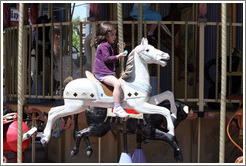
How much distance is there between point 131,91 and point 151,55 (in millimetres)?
423

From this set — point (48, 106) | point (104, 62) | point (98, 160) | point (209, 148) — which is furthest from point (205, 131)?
point (104, 62)

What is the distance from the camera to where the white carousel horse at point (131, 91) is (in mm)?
4203

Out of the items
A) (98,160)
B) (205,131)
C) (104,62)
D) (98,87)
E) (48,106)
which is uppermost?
(104,62)

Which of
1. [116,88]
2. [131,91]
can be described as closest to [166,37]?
[131,91]

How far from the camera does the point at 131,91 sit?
4215 millimetres

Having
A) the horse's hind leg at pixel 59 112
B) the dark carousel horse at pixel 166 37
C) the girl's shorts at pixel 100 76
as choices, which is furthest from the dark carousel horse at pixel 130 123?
the dark carousel horse at pixel 166 37

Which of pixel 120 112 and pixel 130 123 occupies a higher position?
pixel 120 112

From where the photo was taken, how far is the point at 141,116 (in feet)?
15.8

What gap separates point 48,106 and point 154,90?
1.65 metres

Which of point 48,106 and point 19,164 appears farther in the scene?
point 48,106

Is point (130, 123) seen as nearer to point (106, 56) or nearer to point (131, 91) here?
point (131, 91)

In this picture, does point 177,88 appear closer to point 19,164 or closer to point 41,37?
point 41,37

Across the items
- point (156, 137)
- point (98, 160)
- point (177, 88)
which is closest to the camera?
point (156, 137)

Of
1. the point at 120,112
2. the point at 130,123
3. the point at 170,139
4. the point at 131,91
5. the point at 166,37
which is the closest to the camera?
the point at 120,112
